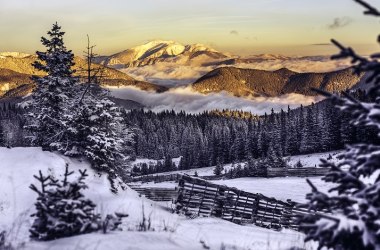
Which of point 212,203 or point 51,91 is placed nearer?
point 212,203

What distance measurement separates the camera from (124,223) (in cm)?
1093

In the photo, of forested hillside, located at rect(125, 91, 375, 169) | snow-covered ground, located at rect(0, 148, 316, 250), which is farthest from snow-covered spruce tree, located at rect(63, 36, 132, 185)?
forested hillside, located at rect(125, 91, 375, 169)

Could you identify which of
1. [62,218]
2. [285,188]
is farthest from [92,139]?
[285,188]

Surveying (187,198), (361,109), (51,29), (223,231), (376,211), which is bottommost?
(187,198)

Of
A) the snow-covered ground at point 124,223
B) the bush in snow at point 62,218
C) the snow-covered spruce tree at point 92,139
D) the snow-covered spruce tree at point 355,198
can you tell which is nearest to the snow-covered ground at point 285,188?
the snow-covered spruce tree at point 92,139

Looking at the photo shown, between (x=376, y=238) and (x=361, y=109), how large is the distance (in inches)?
49.6

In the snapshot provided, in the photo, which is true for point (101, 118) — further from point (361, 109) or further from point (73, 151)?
point (361, 109)

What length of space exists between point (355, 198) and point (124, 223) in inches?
298

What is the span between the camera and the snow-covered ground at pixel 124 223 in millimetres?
6066

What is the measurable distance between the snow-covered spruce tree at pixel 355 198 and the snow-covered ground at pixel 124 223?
8.07 feet

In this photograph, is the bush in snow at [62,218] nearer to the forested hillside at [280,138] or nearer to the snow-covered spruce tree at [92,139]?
the snow-covered spruce tree at [92,139]

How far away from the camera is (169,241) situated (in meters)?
6.54

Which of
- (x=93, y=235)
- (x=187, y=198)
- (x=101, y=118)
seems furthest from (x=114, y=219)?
(x=101, y=118)

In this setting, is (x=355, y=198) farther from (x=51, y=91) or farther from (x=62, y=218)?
(x=51, y=91)
